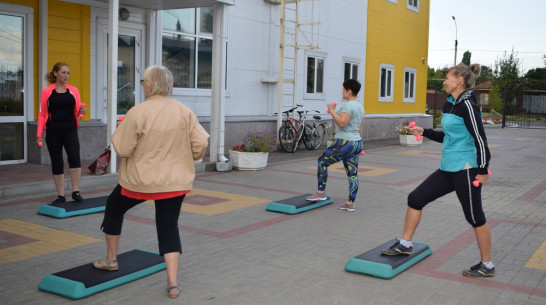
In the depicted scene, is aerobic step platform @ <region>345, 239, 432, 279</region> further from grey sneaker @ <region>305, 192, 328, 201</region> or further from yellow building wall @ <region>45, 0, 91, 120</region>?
yellow building wall @ <region>45, 0, 91, 120</region>

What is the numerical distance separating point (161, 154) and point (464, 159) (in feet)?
8.24

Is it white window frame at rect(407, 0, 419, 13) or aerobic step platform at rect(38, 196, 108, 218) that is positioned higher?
white window frame at rect(407, 0, 419, 13)

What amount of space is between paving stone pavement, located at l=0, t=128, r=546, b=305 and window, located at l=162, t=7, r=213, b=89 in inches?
156

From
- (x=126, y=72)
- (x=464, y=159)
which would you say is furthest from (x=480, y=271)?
(x=126, y=72)

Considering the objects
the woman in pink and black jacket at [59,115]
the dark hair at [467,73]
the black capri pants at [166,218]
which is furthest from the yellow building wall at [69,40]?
the dark hair at [467,73]

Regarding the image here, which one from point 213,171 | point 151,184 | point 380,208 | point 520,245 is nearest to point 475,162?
point 520,245

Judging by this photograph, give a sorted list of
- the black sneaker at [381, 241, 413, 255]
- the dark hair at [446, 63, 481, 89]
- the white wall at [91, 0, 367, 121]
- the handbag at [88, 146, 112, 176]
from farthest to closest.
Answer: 1. the white wall at [91, 0, 367, 121]
2. the handbag at [88, 146, 112, 176]
3. the black sneaker at [381, 241, 413, 255]
4. the dark hair at [446, 63, 481, 89]

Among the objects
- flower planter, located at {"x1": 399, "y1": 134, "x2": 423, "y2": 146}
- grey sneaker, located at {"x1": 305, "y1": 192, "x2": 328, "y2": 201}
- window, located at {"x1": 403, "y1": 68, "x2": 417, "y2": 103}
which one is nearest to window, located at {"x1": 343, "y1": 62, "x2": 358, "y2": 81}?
flower planter, located at {"x1": 399, "y1": 134, "x2": 423, "y2": 146}

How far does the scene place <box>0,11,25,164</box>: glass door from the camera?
33.1 ft

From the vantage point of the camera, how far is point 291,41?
16.6 m

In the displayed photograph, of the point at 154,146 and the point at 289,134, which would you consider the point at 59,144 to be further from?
the point at 289,134

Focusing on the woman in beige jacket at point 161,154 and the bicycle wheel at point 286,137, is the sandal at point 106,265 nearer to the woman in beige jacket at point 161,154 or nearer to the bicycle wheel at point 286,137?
the woman in beige jacket at point 161,154

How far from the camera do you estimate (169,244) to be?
4.39 meters

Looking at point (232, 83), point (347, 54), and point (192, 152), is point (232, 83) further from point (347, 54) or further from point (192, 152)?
point (192, 152)
